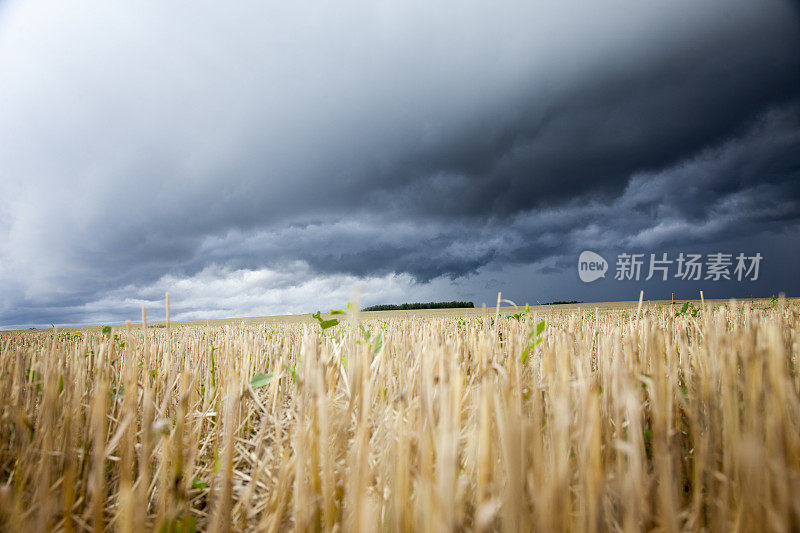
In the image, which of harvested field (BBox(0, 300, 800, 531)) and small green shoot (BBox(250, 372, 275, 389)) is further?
small green shoot (BBox(250, 372, 275, 389))

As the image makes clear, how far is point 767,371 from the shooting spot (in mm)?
1422

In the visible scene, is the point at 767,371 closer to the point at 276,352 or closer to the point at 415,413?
the point at 415,413

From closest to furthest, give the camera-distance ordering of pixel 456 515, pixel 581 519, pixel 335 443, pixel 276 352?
pixel 456 515 < pixel 581 519 < pixel 335 443 < pixel 276 352

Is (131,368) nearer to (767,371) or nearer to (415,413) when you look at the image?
(415,413)

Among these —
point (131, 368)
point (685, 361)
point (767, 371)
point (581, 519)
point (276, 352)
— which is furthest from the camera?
point (276, 352)

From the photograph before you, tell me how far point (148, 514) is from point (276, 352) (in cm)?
229

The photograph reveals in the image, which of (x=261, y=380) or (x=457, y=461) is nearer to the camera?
(x=457, y=461)

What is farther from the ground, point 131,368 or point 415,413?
point 131,368

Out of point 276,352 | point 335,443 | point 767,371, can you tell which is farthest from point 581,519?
point 276,352

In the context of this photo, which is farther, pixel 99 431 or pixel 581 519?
pixel 99 431

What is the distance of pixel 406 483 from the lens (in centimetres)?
100

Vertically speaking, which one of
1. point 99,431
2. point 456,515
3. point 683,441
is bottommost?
point 683,441

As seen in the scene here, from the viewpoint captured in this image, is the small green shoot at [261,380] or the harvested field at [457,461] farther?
the small green shoot at [261,380]

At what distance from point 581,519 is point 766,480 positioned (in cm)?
54
